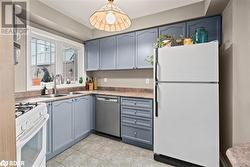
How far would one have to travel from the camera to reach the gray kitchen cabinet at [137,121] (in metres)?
2.44

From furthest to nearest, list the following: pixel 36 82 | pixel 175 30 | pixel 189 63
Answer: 1. pixel 36 82
2. pixel 175 30
3. pixel 189 63

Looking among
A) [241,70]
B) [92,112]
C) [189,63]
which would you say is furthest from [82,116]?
[241,70]

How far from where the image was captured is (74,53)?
11.8 ft

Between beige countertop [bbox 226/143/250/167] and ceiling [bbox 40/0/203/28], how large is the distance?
2167 mm

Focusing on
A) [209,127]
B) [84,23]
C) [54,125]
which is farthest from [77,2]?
[209,127]

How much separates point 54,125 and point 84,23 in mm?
2194

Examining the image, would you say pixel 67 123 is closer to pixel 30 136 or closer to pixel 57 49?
pixel 30 136

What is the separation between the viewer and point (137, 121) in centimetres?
257

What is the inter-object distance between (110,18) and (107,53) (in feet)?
5.59

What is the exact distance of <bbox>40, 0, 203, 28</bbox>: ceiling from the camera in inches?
89.0

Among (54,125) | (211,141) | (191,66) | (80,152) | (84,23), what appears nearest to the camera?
(211,141)

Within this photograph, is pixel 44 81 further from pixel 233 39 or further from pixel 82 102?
pixel 233 39

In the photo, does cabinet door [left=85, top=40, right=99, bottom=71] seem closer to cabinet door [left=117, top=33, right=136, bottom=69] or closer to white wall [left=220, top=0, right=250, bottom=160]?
cabinet door [left=117, top=33, right=136, bottom=69]

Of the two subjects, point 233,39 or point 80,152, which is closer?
point 233,39
